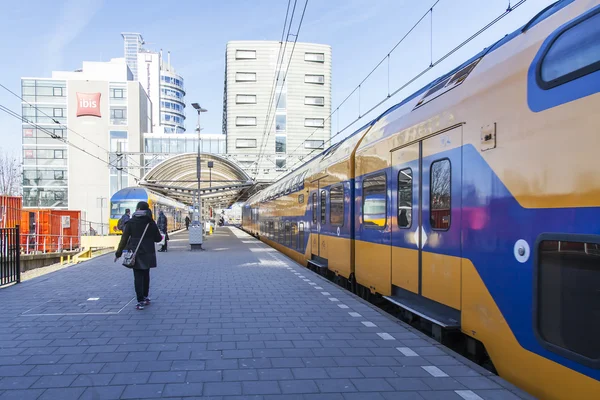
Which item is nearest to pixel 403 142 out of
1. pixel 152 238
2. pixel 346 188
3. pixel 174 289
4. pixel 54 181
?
pixel 346 188

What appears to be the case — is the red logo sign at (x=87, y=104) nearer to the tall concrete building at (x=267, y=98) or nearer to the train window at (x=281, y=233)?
the tall concrete building at (x=267, y=98)

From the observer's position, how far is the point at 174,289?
941 centimetres

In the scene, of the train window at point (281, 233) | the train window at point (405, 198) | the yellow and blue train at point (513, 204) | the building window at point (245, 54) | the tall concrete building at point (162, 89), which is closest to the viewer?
the yellow and blue train at point (513, 204)

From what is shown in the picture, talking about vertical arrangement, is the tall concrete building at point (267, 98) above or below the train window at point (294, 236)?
above

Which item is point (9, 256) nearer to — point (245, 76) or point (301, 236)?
point (301, 236)

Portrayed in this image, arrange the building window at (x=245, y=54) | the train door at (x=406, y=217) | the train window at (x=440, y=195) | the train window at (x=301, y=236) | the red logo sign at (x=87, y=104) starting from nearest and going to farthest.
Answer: the train window at (x=440, y=195) → the train door at (x=406, y=217) → the train window at (x=301, y=236) → the red logo sign at (x=87, y=104) → the building window at (x=245, y=54)

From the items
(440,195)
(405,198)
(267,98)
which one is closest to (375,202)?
(405,198)

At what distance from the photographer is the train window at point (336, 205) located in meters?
9.53

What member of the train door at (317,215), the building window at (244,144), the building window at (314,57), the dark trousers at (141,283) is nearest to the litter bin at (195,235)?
the train door at (317,215)

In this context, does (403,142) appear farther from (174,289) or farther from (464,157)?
(174,289)

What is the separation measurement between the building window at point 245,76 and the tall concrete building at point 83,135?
1176 cm

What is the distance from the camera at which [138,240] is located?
7621mm

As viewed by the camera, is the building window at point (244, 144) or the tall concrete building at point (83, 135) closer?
the tall concrete building at point (83, 135)

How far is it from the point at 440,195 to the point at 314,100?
55.7 meters
